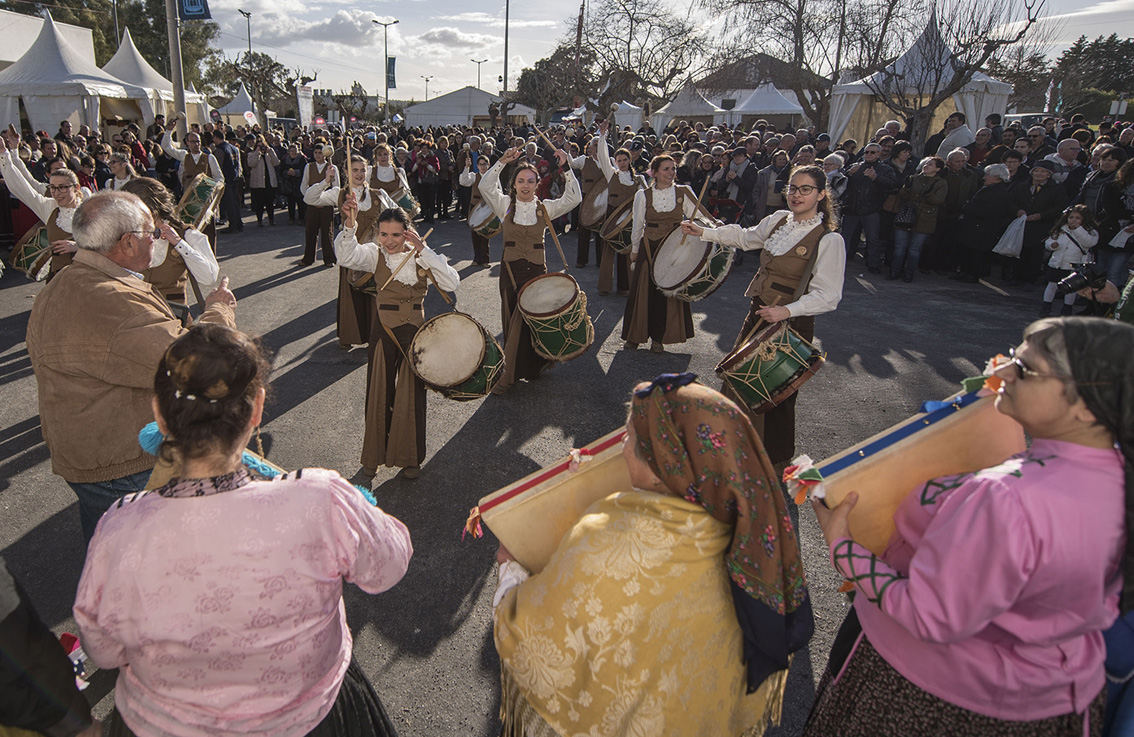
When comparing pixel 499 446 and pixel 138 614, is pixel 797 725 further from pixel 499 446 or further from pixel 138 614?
pixel 499 446

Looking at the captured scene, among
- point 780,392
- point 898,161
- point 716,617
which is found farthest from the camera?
point 898,161

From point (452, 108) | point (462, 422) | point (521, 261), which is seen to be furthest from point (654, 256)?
point (452, 108)

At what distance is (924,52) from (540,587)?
54.9ft

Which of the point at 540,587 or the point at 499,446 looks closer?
the point at 540,587

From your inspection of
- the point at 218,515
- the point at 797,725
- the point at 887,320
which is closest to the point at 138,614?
the point at 218,515

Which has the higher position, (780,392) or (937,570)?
(937,570)

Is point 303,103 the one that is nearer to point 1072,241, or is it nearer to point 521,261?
point 521,261

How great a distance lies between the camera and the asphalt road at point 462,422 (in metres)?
2.88

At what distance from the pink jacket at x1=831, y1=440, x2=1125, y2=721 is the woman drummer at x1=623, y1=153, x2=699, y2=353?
16.2ft

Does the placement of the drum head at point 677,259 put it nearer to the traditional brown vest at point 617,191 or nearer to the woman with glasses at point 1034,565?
the traditional brown vest at point 617,191

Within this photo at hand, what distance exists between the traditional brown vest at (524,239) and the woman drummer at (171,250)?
2.44 m

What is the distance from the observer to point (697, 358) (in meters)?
6.67

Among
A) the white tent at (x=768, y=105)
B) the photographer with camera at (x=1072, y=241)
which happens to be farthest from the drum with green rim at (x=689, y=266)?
the white tent at (x=768, y=105)

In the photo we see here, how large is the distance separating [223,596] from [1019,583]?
1623mm
